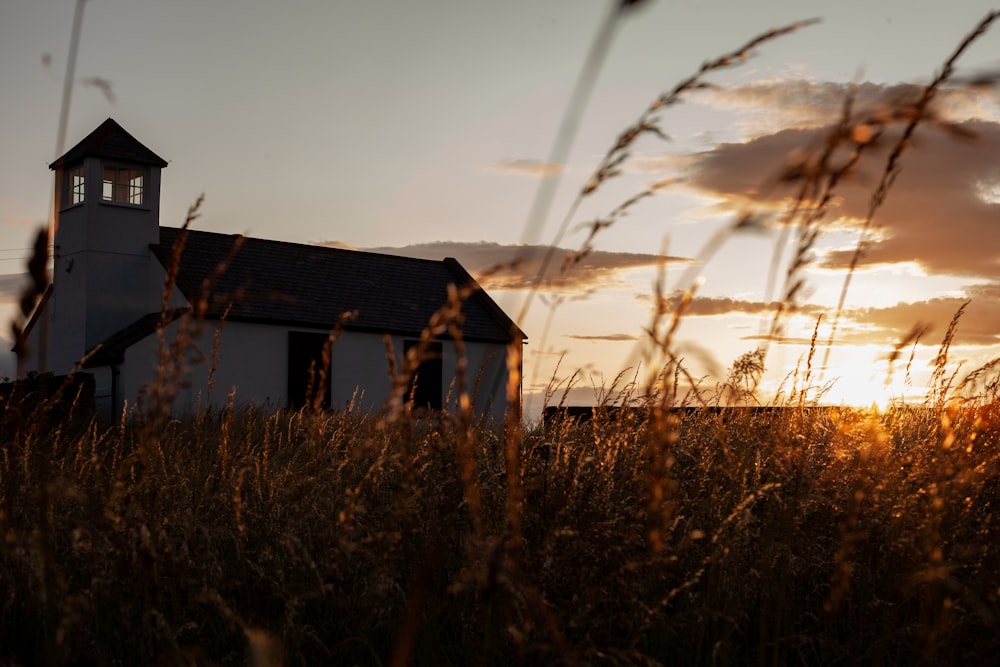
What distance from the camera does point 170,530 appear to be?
3.63m

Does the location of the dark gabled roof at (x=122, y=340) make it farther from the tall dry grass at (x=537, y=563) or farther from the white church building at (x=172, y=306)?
the tall dry grass at (x=537, y=563)

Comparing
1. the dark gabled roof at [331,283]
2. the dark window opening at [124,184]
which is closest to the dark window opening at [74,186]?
the dark window opening at [124,184]

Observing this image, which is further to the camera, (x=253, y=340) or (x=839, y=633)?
(x=253, y=340)

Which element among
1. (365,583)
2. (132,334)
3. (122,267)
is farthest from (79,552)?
(122,267)

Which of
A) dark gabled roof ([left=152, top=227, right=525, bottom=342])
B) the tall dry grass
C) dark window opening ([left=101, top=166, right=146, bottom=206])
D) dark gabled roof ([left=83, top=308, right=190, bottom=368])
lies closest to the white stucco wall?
dark gabled roof ([left=83, top=308, right=190, bottom=368])

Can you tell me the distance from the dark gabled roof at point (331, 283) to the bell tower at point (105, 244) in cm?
93

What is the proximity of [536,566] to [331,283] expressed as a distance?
25.7 metres

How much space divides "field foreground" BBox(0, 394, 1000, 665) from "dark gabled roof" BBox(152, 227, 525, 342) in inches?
818

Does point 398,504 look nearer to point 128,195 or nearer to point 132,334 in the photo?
point 132,334

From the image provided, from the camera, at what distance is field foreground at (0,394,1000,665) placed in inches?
93.9

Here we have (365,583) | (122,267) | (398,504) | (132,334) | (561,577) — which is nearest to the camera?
(398,504)

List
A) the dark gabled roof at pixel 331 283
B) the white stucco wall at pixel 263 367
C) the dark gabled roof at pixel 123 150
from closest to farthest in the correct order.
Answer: the white stucco wall at pixel 263 367 < the dark gabled roof at pixel 123 150 < the dark gabled roof at pixel 331 283

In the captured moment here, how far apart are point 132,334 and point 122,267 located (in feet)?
10.0

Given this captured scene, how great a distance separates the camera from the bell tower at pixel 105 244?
24.9 m
